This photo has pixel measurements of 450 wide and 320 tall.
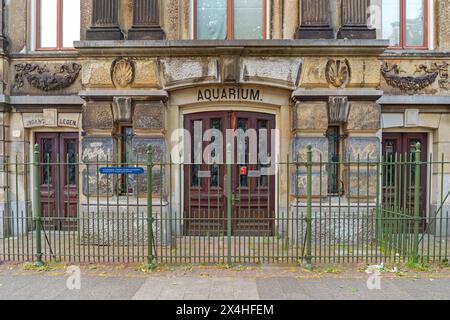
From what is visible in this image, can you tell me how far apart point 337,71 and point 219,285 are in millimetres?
5656

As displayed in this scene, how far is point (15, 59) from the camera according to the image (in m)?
9.61

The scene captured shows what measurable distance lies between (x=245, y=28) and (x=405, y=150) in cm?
565

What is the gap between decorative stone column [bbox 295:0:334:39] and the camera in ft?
27.6

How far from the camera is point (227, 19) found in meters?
9.20

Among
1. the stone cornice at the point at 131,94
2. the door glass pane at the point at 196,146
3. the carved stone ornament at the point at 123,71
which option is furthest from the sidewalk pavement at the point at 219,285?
the carved stone ornament at the point at 123,71

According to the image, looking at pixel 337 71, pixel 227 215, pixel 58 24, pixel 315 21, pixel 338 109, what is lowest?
pixel 227 215

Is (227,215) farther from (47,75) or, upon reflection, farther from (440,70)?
(440,70)

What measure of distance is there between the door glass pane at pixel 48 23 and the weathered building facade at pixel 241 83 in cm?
50

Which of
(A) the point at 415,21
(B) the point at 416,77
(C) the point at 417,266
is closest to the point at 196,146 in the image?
(C) the point at 417,266

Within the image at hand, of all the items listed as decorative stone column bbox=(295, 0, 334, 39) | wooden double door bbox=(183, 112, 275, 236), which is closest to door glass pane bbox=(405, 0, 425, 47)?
decorative stone column bbox=(295, 0, 334, 39)

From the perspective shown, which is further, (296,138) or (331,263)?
(296,138)

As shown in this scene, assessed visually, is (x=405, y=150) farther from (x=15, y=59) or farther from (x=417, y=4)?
(x=15, y=59)

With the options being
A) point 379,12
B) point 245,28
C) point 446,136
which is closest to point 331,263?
point 446,136

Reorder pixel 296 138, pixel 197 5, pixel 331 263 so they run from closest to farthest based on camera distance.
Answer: pixel 331 263
pixel 296 138
pixel 197 5
